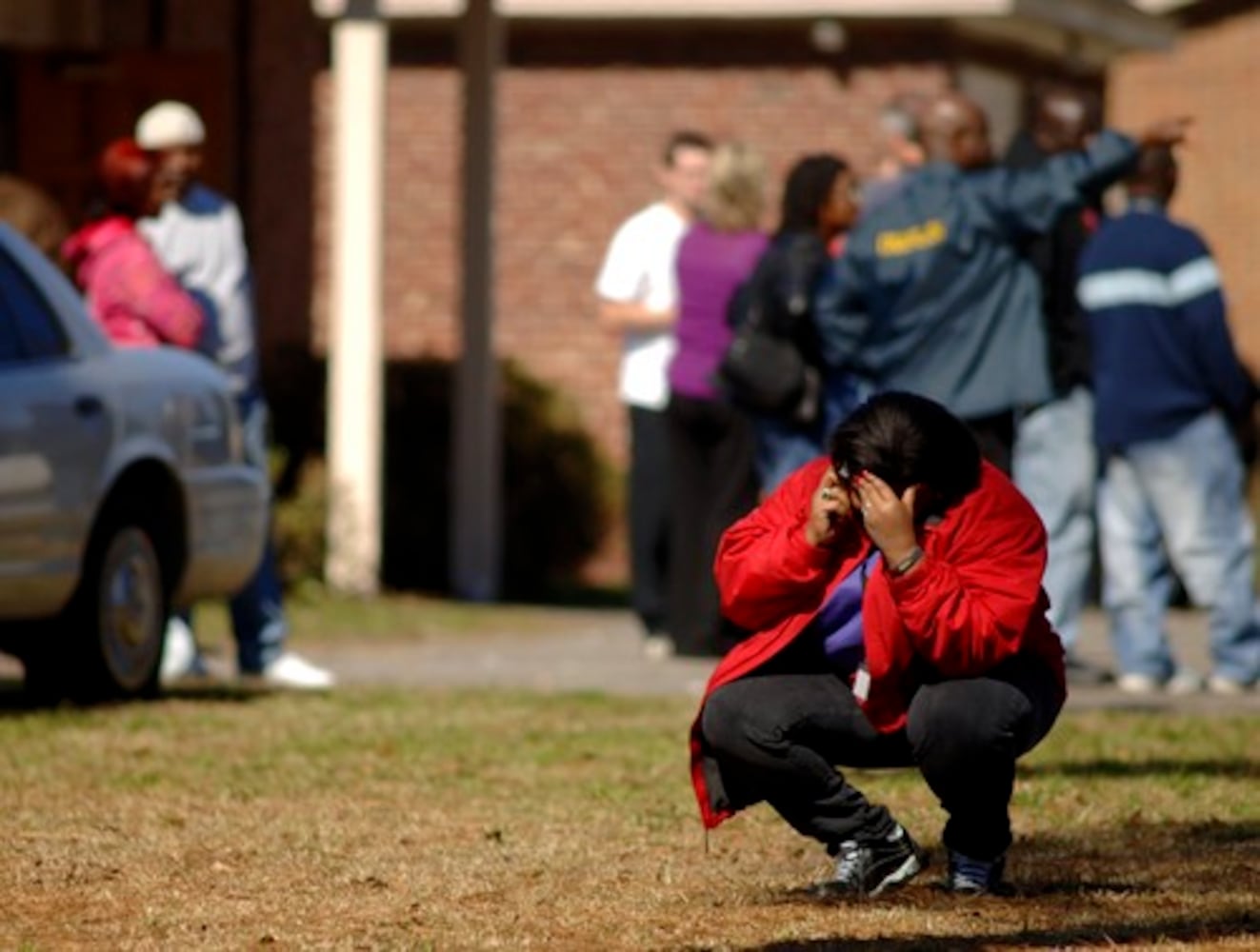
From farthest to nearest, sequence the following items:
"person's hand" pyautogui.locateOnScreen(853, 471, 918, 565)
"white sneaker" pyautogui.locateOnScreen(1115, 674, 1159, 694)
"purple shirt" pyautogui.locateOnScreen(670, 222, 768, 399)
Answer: "purple shirt" pyautogui.locateOnScreen(670, 222, 768, 399) → "white sneaker" pyautogui.locateOnScreen(1115, 674, 1159, 694) → "person's hand" pyautogui.locateOnScreen(853, 471, 918, 565)

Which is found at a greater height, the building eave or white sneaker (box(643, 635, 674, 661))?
the building eave

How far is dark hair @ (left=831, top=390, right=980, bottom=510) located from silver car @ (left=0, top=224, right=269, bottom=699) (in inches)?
186

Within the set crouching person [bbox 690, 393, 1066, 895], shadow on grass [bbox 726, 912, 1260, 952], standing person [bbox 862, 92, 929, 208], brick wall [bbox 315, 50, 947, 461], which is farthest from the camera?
brick wall [bbox 315, 50, 947, 461]

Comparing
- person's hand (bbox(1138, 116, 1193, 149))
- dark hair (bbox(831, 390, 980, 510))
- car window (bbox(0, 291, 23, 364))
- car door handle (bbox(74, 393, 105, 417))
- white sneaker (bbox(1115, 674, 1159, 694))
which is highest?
person's hand (bbox(1138, 116, 1193, 149))

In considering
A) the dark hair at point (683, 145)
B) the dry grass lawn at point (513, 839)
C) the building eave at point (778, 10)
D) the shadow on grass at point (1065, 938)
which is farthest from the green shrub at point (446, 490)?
the shadow on grass at point (1065, 938)

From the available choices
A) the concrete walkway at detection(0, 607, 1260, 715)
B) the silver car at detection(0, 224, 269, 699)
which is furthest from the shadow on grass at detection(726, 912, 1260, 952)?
the concrete walkway at detection(0, 607, 1260, 715)

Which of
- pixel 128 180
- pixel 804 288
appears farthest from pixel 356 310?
pixel 804 288

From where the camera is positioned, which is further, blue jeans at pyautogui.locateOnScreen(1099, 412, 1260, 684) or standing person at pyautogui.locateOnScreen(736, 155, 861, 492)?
blue jeans at pyautogui.locateOnScreen(1099, 412, 1260, 684)

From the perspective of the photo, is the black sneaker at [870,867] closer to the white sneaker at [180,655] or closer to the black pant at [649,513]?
the white sneaker at [180,655]

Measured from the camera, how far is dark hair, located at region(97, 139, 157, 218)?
44.2ft

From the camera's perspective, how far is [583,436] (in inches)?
829

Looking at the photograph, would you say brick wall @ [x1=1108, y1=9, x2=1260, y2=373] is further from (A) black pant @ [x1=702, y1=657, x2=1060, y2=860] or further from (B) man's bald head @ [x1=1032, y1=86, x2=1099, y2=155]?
(A) black pant @ [x1=702, y1=657, x2=1060, y2=860]

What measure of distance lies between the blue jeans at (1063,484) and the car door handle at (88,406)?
133 inches

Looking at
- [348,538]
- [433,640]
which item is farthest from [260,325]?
[433,640]
